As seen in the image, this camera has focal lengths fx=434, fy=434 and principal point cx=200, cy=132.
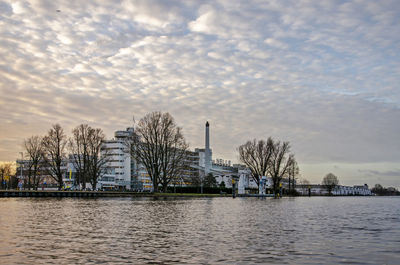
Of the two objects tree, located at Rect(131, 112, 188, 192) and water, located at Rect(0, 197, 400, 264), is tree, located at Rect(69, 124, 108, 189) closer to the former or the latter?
tree, located at Rect(131, 112, 188, 192)

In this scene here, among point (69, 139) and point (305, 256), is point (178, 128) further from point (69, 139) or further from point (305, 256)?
point (305, 256)

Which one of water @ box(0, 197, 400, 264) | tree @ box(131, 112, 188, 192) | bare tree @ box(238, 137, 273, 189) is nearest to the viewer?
water @ box(0, 197, 400, 264)

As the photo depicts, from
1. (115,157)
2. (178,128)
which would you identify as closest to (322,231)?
(178,128)

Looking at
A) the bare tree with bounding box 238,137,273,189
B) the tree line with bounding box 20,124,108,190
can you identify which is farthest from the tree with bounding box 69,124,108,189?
the bare tree with bounding box 238,137,273,189

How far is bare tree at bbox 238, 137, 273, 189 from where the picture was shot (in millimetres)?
127688

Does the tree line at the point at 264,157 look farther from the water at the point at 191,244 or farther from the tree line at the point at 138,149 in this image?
the water at the point at 191,244

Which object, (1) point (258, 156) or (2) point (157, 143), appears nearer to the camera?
(2) point (157, 143)

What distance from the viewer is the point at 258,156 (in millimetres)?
129375

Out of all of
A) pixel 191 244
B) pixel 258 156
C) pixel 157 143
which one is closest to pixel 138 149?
pixel 157 143

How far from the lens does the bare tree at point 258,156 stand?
419 feet

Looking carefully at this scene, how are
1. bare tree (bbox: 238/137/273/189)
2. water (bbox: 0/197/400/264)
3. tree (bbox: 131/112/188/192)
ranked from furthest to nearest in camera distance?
1. bare tree (bbox: 238/137/273/189)
2. tree (bbox: 131/112/188/192)
3. water (bbox: 0/197/400/264)

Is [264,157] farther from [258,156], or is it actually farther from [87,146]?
[87,146]

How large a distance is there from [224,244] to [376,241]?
25.9 feet

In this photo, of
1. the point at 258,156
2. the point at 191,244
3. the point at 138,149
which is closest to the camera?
the point at 191,244
